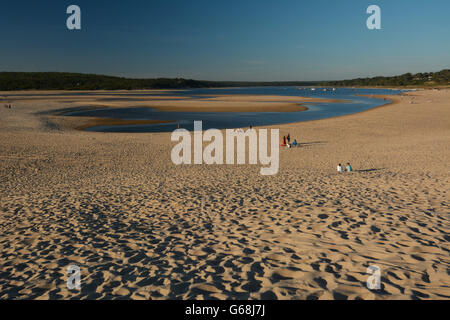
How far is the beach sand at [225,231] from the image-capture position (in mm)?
5141

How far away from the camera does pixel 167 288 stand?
5.08 metres

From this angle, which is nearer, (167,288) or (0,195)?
(167,288)

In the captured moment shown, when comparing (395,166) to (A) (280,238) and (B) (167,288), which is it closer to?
(A) (280,238)

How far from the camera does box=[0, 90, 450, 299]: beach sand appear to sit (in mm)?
5141

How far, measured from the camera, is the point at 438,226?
7414 millimetres

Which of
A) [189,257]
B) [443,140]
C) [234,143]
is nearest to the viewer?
[189,257]

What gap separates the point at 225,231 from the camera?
7.60 m
